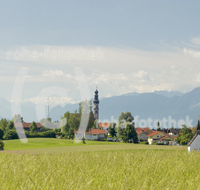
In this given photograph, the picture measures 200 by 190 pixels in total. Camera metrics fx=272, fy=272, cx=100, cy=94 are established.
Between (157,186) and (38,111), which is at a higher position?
(38,111)

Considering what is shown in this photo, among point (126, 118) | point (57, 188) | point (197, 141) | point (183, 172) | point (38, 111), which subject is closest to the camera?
point (57, 188)

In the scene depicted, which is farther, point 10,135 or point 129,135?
point 10,135

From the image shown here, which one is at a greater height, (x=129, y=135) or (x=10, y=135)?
(x=129, y=135)

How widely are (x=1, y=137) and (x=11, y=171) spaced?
111 m

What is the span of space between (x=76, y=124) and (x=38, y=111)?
69.1 m

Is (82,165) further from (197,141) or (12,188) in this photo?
(197,141)

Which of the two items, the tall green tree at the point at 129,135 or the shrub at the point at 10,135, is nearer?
the tall green tree at the point at 129,135

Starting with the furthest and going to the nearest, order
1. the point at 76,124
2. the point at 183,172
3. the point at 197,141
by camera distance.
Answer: the point at 76,124
the point at 197,141
the point at 183,172

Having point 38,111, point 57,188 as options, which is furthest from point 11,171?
point 38,111

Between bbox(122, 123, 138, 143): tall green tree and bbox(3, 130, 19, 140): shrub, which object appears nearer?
bbox(122, 123, 138, 143): tall green tree

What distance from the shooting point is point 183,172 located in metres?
12.1

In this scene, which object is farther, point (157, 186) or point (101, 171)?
point (101, 171)

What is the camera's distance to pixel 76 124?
12044cm

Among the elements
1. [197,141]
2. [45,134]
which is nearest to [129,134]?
[45,134]
